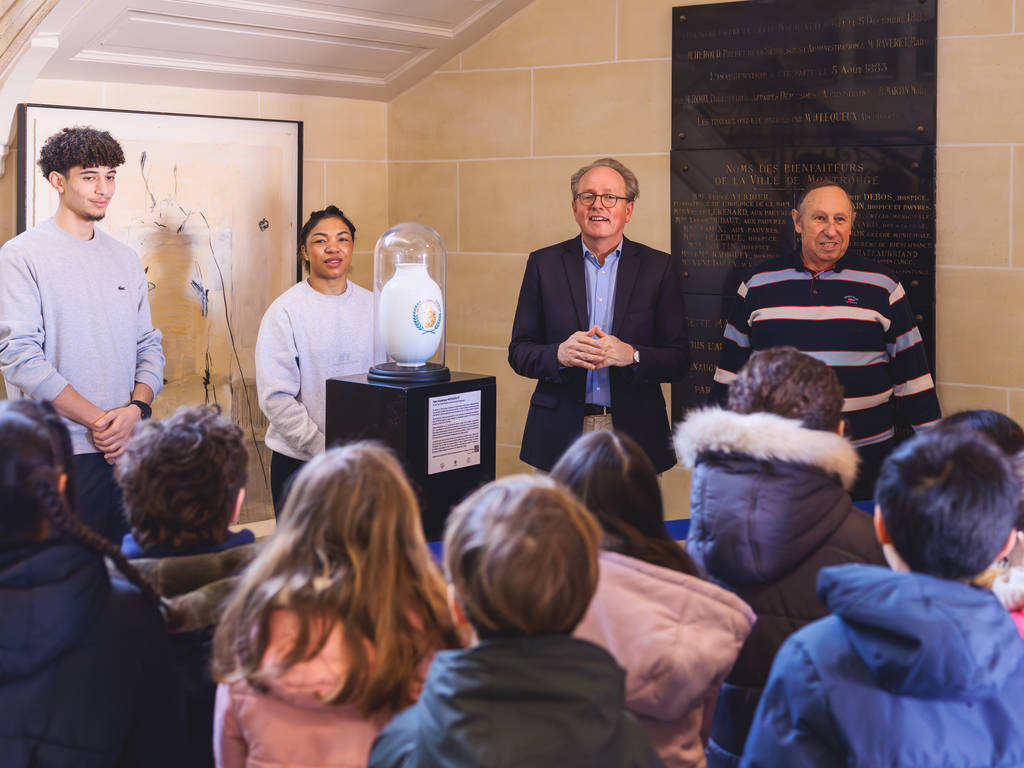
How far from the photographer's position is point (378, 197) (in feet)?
14.9

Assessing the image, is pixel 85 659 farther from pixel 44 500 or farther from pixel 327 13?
pixel 327 13

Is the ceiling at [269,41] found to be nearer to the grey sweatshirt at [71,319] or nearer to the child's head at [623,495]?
the grey sweatshirt at [71,319]

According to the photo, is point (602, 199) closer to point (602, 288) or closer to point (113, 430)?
A: point (602, 288)

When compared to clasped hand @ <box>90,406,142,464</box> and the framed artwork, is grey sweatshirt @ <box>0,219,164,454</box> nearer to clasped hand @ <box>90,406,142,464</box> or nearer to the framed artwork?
clasped hand @ <box>90,406,142,464</box>

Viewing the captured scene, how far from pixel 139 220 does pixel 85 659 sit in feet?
8.55

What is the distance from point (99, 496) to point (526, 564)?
219cm

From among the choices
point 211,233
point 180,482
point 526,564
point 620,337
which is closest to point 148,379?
point 211,233

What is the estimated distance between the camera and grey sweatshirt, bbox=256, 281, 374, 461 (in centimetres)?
301

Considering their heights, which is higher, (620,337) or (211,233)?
(211,233)

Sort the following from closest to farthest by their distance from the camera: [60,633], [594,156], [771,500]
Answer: [60,633], [771,500], [594,156]

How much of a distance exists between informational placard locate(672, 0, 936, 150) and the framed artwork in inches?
63.6

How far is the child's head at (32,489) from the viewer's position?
1347 millimetres

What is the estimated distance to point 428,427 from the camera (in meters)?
2.37

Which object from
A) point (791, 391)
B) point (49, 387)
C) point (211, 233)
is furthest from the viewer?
point (211, 233)
